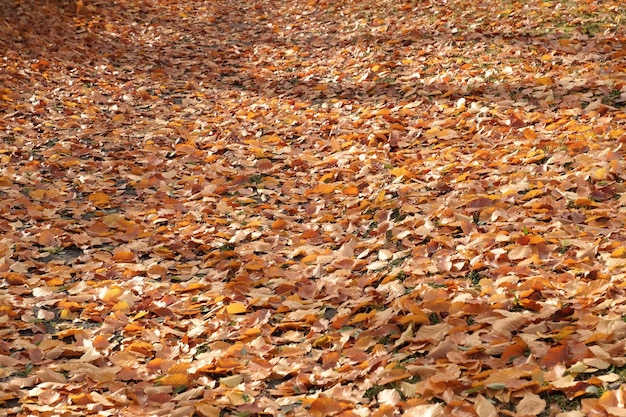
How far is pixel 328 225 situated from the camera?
438cm

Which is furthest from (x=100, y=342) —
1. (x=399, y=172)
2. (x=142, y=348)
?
(x=399, y=172)

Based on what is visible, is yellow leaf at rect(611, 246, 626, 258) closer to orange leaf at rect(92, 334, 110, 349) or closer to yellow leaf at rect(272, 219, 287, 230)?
yellow leaf at rect(272, 219, 287, 230)

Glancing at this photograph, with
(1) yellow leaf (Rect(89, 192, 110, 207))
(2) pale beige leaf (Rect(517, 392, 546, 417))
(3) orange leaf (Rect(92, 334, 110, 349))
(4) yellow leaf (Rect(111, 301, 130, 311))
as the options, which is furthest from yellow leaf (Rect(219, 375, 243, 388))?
(1) yellow leaf (Rect(89, 192, 110, 207))

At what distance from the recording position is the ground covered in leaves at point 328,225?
2.79m

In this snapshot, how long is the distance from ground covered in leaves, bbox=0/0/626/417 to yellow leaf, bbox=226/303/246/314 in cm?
3

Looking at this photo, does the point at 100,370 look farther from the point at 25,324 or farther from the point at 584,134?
the point at 584,134

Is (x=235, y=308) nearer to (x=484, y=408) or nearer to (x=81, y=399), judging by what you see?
(x=81, y=399)

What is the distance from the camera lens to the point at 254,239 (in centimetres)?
Answer: 429

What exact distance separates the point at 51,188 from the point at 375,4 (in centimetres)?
643

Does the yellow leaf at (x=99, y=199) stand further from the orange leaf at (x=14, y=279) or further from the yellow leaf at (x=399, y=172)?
the yellow leaf at (x=399, y=172)

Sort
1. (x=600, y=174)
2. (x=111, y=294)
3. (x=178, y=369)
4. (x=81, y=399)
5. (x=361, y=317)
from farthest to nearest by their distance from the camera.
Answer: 1. (x=600, y=174)
2. (x=111, y=294)
3. (x=361, y=317)
4. (x=178, y=369)
5. (x=81, y=399)

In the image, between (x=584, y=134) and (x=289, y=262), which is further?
(x=584, y=134)

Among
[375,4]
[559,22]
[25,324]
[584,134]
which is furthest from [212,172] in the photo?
[375,4]

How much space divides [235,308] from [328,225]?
1.13 m
